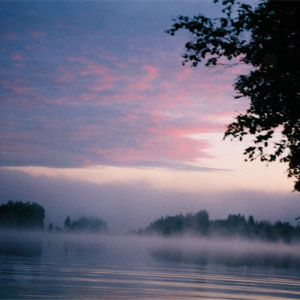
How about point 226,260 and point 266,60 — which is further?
point 226,260

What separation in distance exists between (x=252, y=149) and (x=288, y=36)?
5210mm

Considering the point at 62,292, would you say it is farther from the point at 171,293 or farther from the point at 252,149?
the point at 252,149

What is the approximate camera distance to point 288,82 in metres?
21.3

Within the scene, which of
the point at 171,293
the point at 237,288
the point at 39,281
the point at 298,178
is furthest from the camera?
the point at 237,288

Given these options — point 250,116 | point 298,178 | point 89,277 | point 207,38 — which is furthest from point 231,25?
point 89,277

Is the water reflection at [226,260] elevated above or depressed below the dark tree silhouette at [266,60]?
below

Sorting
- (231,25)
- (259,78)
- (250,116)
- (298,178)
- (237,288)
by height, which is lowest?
(237,288)

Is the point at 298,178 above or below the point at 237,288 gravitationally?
above

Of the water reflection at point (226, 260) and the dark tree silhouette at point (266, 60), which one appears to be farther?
the water reflection at point (226, 260)

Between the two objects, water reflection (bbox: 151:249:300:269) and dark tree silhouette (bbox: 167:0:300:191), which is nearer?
dark tree silhouette (bbox: 167:0:300:191)

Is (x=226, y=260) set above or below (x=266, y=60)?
below

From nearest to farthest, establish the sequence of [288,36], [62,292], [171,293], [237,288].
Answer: [288,36] → [62,292] → [171,293] → [237,288]

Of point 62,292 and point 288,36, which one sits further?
point 62,292

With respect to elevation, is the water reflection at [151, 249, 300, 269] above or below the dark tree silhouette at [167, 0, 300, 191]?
below
